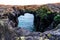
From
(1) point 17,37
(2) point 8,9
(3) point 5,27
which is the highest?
(2) point 8,9

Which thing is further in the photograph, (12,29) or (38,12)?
(38,12)

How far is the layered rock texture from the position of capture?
1556 mm

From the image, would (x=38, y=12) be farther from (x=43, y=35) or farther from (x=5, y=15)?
(x=43, y=35)

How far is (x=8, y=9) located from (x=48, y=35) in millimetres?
700

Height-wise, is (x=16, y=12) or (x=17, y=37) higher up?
(x=16, y=12)

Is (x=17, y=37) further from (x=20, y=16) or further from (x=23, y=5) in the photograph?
(x=20, y=16)

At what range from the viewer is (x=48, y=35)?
1.55 m

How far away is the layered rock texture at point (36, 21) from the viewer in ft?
5.10

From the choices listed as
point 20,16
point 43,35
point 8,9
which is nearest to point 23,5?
point 8,9

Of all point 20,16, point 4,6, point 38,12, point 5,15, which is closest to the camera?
point 5,15

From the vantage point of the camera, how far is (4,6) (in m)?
1.99

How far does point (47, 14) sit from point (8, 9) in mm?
595

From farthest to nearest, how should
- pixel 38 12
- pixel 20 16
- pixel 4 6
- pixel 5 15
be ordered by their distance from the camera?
pixel 20 16
pixel 38 12
pixel 4 6
pixel 5 15

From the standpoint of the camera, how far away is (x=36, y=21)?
106 inches
